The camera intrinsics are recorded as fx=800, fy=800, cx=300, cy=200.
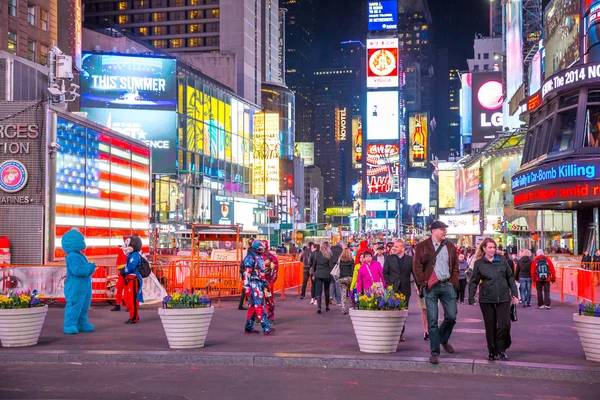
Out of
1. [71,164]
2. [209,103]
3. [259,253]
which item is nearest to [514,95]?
[209,103]

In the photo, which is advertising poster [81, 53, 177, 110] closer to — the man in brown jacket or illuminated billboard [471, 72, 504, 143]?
illuminated billboard [471, 72, 504, 143]

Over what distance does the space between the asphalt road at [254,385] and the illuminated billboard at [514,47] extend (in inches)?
2132

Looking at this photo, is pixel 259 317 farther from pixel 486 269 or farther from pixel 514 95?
pixel 514 95

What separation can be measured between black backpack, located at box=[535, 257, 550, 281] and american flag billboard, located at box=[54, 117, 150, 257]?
40.8 ft

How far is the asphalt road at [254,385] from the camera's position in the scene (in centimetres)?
893

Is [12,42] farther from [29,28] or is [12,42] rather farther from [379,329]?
[379,329]

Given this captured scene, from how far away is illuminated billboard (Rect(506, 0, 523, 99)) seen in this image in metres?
61.4

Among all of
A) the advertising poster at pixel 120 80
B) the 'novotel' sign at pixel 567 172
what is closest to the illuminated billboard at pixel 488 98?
the advertising poster at pixel 120 80

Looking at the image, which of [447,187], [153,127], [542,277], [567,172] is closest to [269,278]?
[542,277]

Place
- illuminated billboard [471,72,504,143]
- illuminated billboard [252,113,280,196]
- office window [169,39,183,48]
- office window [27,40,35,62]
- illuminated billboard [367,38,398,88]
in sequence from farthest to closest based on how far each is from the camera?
illuminated billboard [367,38,398,88]
office window [169,39,183,48]
illuminated billboard [252,113,280,196]
illuminated billboard [471,72,504,143]
office window [27,40,35,62]

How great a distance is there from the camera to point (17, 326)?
12.3 metres

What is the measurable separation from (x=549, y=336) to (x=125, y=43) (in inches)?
2722

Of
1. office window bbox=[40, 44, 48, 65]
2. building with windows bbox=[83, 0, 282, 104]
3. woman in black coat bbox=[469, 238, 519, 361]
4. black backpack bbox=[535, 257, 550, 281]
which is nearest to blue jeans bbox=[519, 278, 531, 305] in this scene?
black backpack bbox=[535, 257, 550, 281]

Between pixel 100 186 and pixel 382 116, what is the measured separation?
441 feet
